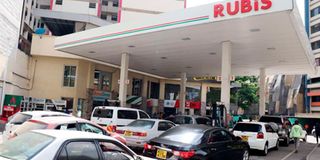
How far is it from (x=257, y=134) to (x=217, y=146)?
18.0 feet

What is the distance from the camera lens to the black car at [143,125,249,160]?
714cm

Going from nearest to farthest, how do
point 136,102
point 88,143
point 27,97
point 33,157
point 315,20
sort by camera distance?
point 33,157 → point 88,143 → point 27,97 → point 136,102 → point 315,20

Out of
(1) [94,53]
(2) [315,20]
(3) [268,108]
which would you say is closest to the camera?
(1) [94,53]

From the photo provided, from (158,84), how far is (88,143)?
30.3m

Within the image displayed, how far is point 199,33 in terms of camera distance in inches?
574

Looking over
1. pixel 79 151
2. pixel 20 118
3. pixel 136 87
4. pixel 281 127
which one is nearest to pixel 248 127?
pixel 281 127

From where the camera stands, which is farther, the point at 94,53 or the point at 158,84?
the point at 158,84

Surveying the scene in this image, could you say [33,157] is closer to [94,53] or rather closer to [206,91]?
[94,53]

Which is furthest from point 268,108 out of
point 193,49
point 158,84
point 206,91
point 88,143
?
point 88,143

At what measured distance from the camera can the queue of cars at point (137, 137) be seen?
4406 millimetres

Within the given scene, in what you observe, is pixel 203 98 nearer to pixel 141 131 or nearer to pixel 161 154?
pixel 141 131

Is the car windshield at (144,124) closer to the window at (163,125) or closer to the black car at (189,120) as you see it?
the window at (163,125)

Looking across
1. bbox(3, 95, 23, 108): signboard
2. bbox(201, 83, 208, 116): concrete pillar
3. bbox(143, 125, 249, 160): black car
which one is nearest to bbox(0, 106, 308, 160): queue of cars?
bbox(143, 125, 249, 160): black car

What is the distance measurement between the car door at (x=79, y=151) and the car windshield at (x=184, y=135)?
342 centimetres
